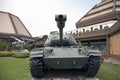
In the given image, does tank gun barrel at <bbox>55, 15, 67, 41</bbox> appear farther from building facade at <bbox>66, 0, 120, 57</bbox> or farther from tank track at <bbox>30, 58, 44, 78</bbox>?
building facade at <bbox>66, 0, 120, 57</bbox>

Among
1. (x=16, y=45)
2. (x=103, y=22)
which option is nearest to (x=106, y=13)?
(x=103, y=22)

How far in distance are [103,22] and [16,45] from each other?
1644 centimetres

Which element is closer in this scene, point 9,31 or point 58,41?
point 58,41

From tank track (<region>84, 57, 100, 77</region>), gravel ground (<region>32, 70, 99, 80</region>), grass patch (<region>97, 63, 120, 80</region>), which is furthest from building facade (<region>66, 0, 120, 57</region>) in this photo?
tank track (<region>84, 57, 100, 77</region>)

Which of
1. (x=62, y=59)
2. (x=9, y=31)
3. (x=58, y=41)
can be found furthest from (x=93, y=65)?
(x=9, y=31)

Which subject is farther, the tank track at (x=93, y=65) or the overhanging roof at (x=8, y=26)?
the overhanging roof at (x=8, y=26)

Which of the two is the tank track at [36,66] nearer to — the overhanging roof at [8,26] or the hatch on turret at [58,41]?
the hatch on turret at [58,41]

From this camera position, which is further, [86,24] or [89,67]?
[86,24]

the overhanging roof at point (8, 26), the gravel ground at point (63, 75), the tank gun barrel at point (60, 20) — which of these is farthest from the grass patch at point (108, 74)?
the overhanging roof at point (8, 26)

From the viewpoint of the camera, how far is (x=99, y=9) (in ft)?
184

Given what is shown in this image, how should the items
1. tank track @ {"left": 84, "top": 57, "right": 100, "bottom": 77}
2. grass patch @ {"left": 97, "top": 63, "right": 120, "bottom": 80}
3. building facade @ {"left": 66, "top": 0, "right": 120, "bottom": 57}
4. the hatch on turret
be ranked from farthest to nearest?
building facade @ {"left": 66, "top": 0, "right": 120, "bottom": 57} < the hatch on turret < grass patch @ {"left": 97, "top": 63, "right": 120, "bottom": 80} < tank track @ {"left": 84, "top": 57, "right": 100, "bottom": 77}

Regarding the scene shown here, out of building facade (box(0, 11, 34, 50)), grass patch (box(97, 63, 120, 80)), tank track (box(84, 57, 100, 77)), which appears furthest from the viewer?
building facade (box(0, 11, 34, 50))

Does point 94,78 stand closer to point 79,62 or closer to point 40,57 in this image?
point 79,62

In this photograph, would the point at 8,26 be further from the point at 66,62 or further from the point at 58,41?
the point at 66,62
